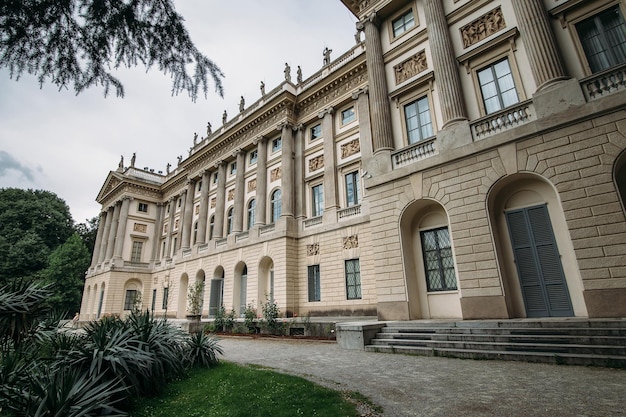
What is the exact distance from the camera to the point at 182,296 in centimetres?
2592

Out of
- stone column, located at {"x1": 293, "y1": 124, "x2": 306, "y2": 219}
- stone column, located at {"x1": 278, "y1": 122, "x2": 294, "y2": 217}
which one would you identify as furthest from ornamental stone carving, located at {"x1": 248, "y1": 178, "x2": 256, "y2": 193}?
stone column, located at {"x1": 293, "y1": 124, "x2": 306, "y2": 219}

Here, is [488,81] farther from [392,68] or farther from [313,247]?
[313,247]

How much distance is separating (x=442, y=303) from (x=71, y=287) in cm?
4056

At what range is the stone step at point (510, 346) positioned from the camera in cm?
578

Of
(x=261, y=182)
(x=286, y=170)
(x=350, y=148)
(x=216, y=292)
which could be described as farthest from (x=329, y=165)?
(x=216, y=292)

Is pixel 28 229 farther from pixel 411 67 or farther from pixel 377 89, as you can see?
pixel 411 67

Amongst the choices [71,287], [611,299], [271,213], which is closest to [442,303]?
[611,299]

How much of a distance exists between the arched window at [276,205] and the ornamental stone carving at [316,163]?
10.2 ft

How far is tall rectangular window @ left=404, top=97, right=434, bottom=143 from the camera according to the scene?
12.3 meters

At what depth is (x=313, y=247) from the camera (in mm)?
17844

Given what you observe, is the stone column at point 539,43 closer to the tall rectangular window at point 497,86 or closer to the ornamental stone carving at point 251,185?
the tall rectangular window at point 497,86

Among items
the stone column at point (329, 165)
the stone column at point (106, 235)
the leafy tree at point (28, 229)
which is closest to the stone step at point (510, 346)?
the stone column at point (329, 165)

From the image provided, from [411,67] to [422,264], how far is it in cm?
819

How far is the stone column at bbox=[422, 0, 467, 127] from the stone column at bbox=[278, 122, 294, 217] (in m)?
10.6
